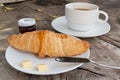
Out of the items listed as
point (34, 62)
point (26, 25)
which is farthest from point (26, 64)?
point (26, 25)

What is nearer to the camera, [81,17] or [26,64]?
[26,64]

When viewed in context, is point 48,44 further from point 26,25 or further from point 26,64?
point 26,25

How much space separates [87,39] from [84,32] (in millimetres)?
38

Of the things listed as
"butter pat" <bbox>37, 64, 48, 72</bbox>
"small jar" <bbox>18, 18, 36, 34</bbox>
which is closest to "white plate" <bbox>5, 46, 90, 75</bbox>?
"butter pat" <bbox>37, 64, 48, 72</bbox>

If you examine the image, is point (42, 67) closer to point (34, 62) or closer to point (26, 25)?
→ point (34, 62)

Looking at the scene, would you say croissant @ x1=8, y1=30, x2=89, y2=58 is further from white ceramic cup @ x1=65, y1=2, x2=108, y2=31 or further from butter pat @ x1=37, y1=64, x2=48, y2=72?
white ceramic cup @ x1=65, y1=2, x2=108, y2=31

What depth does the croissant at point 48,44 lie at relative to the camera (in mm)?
700

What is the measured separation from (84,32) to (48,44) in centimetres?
27

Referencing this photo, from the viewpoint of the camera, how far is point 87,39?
0.91 metres

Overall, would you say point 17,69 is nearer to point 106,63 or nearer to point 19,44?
point 19,44

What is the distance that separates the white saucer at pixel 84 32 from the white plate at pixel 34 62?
7.3 inches

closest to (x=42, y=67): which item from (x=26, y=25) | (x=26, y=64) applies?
(x=26, y=64)

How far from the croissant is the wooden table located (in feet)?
0.19

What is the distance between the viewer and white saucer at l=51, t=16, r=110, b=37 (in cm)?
91
